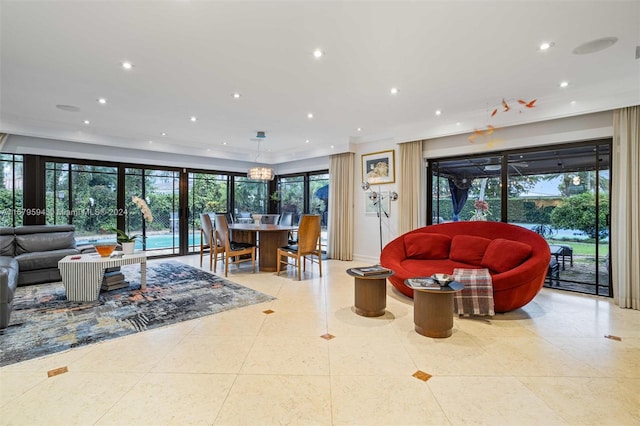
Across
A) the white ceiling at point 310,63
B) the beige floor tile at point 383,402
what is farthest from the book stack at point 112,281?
the beige floor tile at point 383,402

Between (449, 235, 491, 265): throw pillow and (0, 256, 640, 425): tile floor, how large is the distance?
3.42ft

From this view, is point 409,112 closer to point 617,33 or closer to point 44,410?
point 617,33

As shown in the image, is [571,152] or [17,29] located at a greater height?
[17,29]

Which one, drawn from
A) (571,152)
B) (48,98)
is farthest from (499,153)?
(48,98)

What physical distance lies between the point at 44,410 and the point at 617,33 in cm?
512

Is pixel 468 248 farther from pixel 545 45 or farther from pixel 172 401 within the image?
pixel 172 401

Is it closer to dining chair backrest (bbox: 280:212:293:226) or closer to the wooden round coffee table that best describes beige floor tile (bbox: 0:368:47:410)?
the wooden round coffee table

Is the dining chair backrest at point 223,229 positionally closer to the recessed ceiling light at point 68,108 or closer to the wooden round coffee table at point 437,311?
the recessed ceiling light at point 68,108

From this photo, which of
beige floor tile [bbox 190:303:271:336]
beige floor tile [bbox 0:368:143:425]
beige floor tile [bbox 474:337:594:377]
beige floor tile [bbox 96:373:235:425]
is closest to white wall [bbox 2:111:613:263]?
beige floor tile [bbox 474:337:594:377]

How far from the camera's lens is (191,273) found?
5.40 meters

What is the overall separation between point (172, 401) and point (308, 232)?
11.4ft

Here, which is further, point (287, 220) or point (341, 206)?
point (341, 206)

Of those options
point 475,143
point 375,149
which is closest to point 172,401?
point 475,143

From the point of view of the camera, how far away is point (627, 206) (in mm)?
3727
